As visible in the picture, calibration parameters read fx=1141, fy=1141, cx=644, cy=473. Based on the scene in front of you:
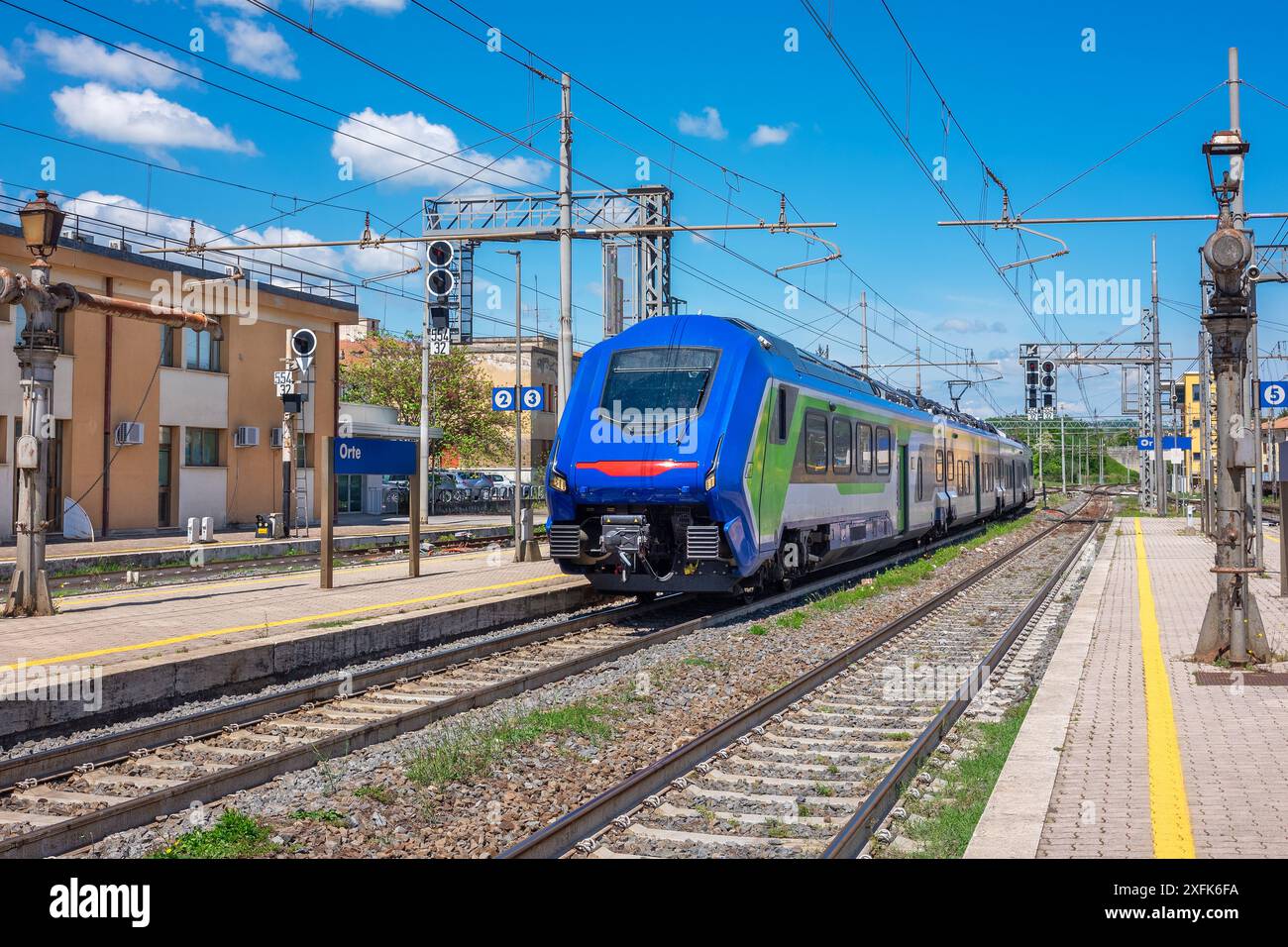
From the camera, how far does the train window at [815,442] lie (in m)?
15.5

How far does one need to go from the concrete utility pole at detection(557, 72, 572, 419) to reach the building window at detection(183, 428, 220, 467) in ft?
47.1

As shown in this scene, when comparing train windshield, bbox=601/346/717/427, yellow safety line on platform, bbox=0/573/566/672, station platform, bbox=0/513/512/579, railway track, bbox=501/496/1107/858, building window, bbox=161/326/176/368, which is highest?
building window, bbox=161/326/176/368

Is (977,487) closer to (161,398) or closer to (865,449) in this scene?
(865,449)

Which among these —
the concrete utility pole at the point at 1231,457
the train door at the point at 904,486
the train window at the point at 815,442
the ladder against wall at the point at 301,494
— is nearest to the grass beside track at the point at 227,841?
the concrete utility pole at the point at 1231,457

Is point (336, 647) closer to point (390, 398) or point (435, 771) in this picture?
point (435, 771)

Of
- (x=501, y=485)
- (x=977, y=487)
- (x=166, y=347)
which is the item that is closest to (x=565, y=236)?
(x=166, y=347)

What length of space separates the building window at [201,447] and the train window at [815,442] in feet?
63.6

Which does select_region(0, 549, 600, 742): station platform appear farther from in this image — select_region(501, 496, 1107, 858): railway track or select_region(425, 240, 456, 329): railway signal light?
select_region(501, 496, 1107, 858): railway track

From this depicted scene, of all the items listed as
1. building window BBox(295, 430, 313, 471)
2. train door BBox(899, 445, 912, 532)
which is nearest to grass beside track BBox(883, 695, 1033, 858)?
train door BBox(899, 445, 912, 532)

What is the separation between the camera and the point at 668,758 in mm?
6957

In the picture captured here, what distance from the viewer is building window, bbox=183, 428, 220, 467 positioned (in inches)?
1164

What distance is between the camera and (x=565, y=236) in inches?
770

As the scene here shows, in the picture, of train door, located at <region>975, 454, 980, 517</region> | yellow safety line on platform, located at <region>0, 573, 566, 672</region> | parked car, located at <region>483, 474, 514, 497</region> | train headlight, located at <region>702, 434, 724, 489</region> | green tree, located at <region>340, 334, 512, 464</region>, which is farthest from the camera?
parked car, located at <region>483, 474, 514, 497</region>

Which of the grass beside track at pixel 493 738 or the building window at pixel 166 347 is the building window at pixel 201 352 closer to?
the building window at pixel 166 347
